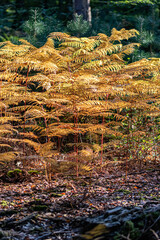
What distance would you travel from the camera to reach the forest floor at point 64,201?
7.91 ft

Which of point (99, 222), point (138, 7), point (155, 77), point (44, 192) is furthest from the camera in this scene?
point (138, 7)

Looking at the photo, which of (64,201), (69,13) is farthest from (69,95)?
(69,13)

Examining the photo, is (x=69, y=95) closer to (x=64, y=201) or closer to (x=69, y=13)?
(x=64, y=201)

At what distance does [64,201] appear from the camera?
3.08 m

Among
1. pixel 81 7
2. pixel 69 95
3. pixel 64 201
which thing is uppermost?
pixel 81 7

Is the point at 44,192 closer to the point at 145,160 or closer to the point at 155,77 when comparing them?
the point at 145,160

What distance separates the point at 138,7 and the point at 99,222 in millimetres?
10371

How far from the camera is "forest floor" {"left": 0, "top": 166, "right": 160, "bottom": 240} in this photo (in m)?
2.41

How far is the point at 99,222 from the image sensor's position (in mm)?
2281

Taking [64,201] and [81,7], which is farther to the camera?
[81,7]

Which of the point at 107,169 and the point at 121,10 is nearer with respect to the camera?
the point at 107,169

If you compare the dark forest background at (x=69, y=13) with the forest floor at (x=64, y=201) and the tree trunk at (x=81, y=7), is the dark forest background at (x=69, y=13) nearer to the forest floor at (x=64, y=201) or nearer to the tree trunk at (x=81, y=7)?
the tree trunk at (x=81, y=7)

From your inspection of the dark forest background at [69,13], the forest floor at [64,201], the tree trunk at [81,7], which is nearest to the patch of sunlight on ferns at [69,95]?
the forest floor at [64,201]

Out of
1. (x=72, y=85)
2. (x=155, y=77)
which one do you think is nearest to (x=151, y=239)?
(x=72, y=85)
